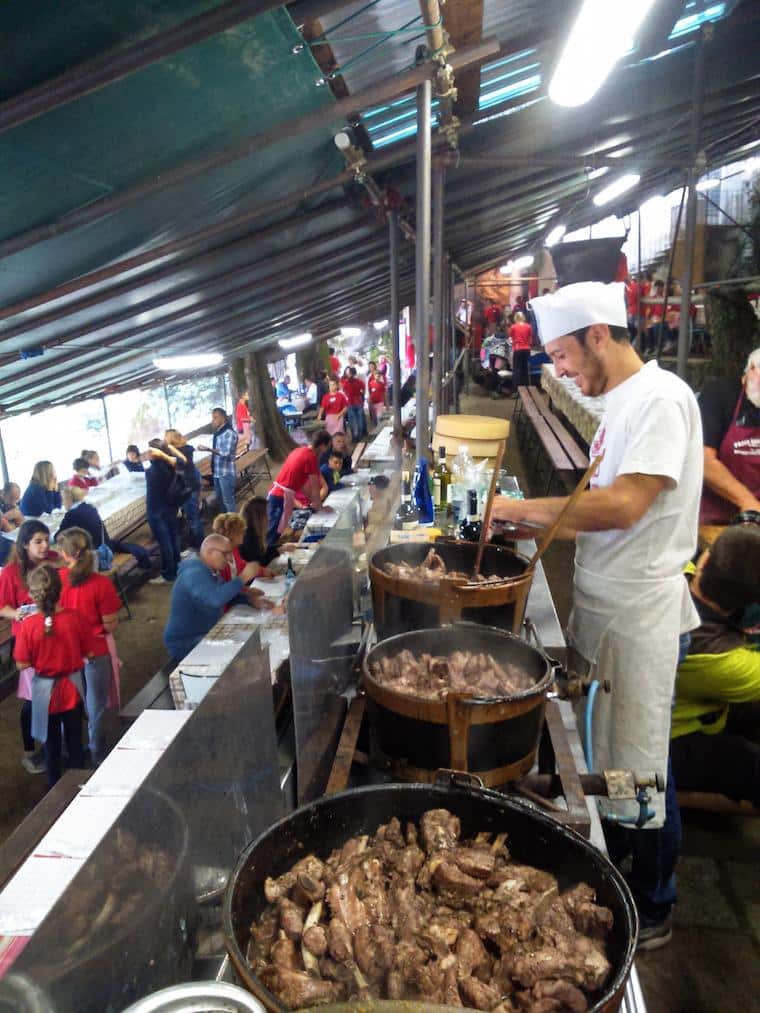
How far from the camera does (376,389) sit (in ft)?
70.1

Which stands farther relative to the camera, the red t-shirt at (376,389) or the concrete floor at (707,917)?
the red t-shirt at (376,389)

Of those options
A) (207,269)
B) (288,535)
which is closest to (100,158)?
(207,269)

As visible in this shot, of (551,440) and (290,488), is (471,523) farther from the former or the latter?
(551,440)

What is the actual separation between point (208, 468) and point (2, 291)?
10.9 m

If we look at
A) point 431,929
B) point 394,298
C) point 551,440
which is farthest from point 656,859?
point 551,440

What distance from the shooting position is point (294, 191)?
493cm

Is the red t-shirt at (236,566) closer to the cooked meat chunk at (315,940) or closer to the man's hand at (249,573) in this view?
the man's hand at (249,573)

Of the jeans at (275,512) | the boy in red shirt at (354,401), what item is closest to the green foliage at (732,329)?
the jeans at (275,512)

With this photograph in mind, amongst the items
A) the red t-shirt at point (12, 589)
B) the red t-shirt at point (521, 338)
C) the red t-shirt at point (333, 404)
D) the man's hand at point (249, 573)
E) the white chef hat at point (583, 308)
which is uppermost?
the red t-shirt at point (521, 338)

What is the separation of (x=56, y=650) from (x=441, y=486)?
3.02 metres

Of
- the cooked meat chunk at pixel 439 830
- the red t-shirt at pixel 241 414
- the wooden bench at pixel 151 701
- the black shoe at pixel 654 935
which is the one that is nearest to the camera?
the cooked meat chunk at pixel 439 830

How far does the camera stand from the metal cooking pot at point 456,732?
197 cm

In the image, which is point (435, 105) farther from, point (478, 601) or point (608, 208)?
point (608, 208)

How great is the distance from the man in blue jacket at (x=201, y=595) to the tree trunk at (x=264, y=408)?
41.1 ft
